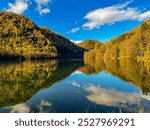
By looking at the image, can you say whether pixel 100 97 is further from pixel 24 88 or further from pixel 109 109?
pixel 24 88

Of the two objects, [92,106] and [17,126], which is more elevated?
[17,126]

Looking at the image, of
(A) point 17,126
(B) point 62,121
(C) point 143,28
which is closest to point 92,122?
(B) point 62,121

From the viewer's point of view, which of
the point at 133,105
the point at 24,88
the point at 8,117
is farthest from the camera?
the point at 24,88

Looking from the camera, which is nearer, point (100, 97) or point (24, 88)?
point (100, 97)

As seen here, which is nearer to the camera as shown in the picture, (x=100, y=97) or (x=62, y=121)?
(x=62, y=121)

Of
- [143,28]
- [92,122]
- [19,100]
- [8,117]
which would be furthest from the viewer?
[143,28]

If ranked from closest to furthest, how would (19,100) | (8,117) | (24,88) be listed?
(8,117) → (19,100) → (24,88)

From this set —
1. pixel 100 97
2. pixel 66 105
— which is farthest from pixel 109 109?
pixel 100 97

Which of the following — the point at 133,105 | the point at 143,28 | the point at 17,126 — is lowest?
the point at 133,105

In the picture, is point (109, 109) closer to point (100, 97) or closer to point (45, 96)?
point (100, 97)
